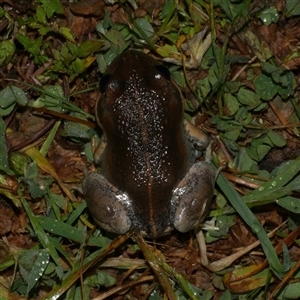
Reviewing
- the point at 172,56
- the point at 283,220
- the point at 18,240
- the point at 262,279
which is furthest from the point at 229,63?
the point at 18,240

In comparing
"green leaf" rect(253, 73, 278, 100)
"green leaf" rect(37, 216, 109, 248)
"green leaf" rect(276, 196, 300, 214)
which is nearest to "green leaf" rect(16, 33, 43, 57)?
"green leaf" rect(37, 216, 109, 248)

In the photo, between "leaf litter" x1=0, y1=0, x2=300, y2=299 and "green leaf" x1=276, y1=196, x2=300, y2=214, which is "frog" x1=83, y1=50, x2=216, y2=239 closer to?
"leaf litter" x1=0, y1=0, x2=300, y2=299

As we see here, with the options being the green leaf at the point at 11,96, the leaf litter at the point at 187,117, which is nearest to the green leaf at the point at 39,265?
the leaf litter at the point at 187,117

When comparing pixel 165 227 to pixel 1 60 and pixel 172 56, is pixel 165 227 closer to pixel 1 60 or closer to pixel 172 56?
pixel 172 56

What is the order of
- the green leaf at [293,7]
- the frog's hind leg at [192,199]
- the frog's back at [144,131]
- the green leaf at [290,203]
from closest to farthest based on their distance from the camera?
the frog's back at [144,131], the frog's hind leg at [192,199], the green leaf at [290,203], the green leaf at [293,7]

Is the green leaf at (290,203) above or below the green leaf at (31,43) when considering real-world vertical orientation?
below

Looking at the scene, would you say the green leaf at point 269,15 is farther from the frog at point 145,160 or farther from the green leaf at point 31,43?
the green leaf at point 31,43
